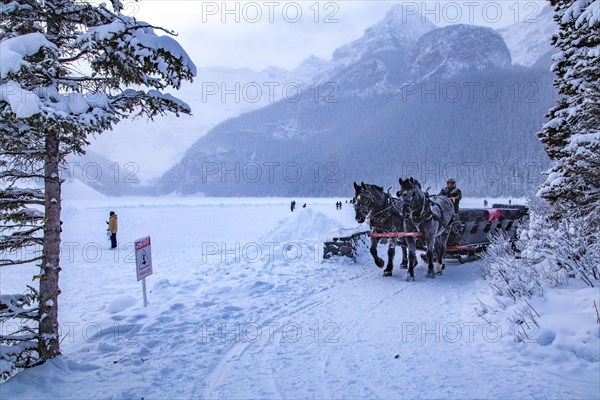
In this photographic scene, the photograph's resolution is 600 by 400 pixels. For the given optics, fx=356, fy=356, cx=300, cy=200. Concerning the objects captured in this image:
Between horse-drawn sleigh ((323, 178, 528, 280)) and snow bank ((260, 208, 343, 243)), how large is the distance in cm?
527

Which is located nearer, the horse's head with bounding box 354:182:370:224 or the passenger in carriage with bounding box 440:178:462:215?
the horse's head with bounding box 354:182:370:224

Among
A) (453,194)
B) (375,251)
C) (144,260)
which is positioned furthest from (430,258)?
(144,260)

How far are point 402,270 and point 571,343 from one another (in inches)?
249

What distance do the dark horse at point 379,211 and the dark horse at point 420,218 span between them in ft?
1.08

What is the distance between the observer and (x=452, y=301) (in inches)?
283

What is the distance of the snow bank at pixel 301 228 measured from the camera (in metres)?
16.8

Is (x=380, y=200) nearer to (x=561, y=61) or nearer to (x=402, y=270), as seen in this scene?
(x=402, y=270)

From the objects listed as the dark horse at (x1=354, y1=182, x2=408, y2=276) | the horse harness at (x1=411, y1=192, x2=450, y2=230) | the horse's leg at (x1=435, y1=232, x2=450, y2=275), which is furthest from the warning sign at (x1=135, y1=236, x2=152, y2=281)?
the horse's leg at (x1=435, y1=232, x2=450, y2=275)

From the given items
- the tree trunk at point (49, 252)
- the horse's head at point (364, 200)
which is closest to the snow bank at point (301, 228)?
the horse's head at point (364, 200)

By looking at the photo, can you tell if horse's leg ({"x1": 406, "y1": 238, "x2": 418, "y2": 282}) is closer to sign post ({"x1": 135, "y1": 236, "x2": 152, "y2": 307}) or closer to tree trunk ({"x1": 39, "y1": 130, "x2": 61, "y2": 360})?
sign post ({"x1": 135, "y1": 236, "x2": 152, "y2": 307})

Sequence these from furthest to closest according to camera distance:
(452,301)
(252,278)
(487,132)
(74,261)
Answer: (487,132), (74,261), (252,278), (452,301)

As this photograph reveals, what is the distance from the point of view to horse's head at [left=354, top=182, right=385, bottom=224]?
9.30 metres

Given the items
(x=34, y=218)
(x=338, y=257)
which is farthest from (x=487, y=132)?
(x=34, y=218)

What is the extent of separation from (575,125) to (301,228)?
42.1 feet
